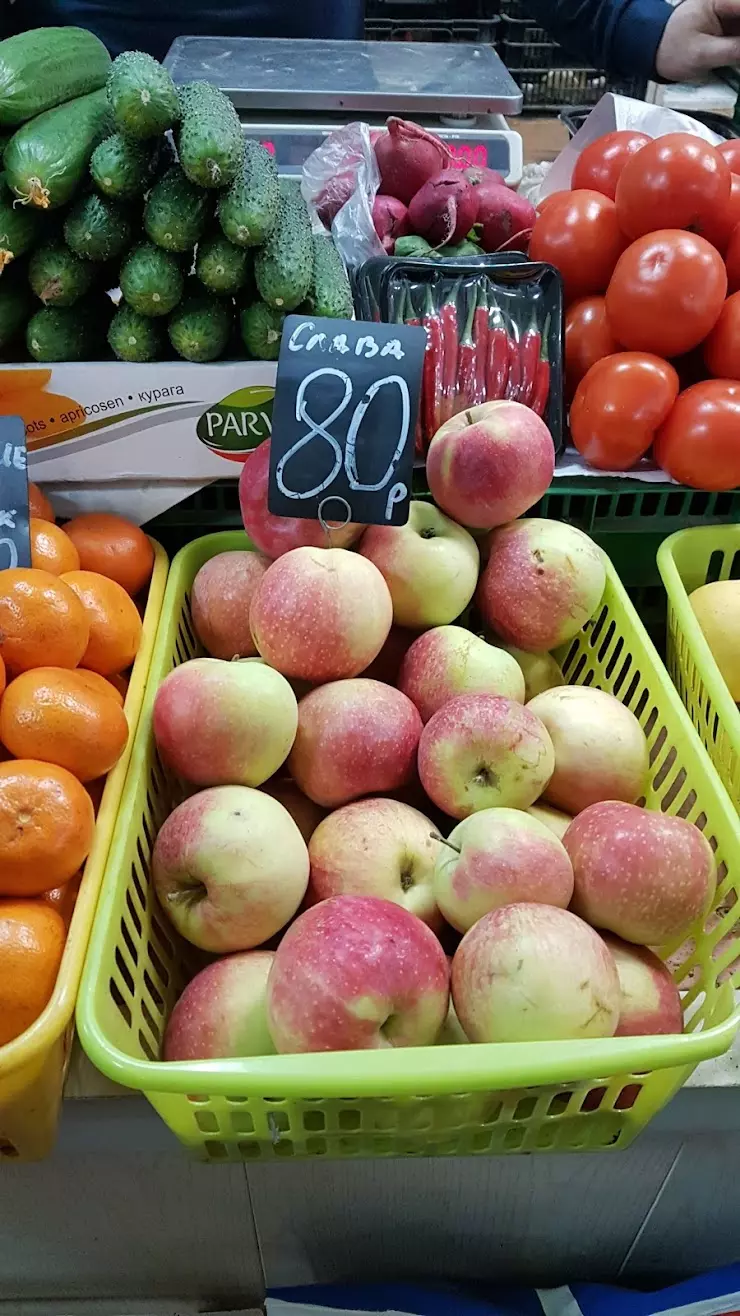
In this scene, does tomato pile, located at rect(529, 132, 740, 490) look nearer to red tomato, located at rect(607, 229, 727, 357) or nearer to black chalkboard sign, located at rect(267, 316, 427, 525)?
red tomato, located at rect(607, 229, 727, 357)

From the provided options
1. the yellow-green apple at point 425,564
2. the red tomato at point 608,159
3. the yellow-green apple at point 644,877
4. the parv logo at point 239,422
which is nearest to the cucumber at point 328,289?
the parv logo at point 239,422

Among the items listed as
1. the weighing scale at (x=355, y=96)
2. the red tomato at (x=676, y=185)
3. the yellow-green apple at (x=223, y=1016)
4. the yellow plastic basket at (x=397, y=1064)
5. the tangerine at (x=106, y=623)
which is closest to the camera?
the yellow plastic basket at (x=397, y=1064)

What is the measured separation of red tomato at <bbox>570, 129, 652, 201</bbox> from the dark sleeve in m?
1.11

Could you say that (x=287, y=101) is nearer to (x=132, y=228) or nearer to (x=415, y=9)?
(x=132, y=228)

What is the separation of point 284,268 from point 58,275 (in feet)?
0.77

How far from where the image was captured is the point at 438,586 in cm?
88

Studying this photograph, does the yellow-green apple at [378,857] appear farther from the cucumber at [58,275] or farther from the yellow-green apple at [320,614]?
the cucumber at [58,275]

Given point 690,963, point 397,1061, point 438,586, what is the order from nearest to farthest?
point 397,1061 → point 690,963 → point 438,586

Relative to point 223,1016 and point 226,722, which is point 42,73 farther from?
point 223,1016

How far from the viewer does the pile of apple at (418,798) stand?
0.61 metres

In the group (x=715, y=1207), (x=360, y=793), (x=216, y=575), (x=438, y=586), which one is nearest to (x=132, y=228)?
(x=216, y=575)

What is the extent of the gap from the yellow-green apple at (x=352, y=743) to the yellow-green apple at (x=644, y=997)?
235 mm

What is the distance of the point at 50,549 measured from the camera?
0.88 meters

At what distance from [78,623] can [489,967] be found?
1.46 feet
